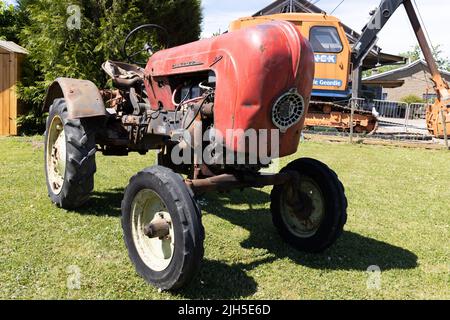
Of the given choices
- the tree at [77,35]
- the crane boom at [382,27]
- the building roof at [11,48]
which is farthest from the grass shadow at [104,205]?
the crane boom at [382,27]

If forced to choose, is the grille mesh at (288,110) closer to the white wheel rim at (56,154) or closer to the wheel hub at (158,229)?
the wheel hub at (158,229)

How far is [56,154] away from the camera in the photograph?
4984 millimetres

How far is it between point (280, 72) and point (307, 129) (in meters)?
10.3

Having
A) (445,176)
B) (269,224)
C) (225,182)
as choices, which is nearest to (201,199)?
(269,224)

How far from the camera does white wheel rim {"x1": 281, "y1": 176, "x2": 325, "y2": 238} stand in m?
3.87

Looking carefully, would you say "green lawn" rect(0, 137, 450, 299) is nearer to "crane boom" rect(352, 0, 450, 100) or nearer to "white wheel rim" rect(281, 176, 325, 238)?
"white wheel rim" rect(281, 176, 325, 238)

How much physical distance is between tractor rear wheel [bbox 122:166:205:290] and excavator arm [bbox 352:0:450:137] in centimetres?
1061

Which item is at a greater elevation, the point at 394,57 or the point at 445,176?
the point at 394,57

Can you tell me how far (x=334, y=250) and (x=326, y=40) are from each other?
9.23 m

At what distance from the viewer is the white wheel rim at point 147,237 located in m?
3.17

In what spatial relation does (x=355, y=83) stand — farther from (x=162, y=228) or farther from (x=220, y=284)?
(x=162, y=228)

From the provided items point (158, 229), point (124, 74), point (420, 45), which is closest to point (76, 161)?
point (124, 74)
